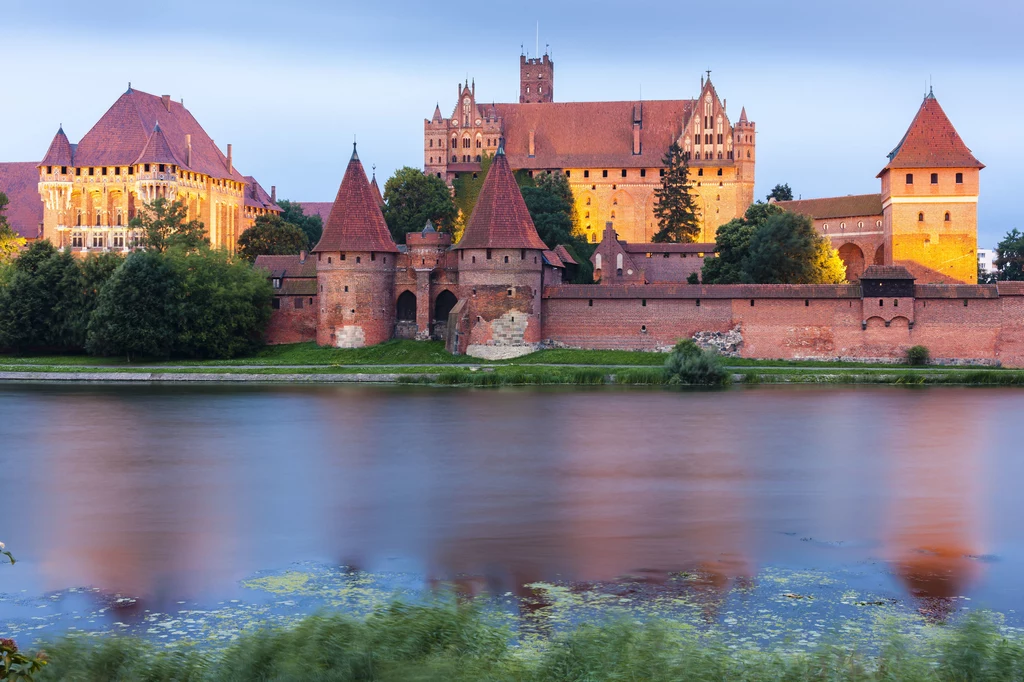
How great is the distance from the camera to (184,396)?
31.0 m

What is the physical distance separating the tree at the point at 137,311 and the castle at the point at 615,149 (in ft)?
112

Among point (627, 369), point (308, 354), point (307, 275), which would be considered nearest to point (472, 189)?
point (307, 275)

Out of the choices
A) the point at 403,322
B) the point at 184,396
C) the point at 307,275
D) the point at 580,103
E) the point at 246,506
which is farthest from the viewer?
the point at 580,103

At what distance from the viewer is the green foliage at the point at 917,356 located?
35938mm

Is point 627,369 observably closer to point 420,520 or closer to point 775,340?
point 775,340

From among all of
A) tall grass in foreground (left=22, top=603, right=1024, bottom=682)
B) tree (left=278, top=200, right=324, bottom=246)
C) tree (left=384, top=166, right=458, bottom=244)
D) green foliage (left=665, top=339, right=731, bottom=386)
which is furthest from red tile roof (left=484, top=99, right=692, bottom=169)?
tall grass in foreground (left=22, top=603, right=1024, bottom=682)

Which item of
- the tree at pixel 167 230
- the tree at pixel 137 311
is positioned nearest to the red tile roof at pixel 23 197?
the tree at pixel 167 230

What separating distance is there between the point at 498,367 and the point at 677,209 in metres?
30.1

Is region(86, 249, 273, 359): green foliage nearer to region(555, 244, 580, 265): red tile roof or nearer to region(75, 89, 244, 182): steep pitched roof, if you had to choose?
region(555, 244, 580, 265): red tile roof

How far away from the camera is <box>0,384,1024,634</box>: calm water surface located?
12047 millimetres

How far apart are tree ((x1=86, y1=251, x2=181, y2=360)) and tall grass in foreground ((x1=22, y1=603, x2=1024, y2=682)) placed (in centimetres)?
2999

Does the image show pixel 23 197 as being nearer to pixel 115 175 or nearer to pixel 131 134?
pixel 115 175

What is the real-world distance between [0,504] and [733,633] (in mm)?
11055

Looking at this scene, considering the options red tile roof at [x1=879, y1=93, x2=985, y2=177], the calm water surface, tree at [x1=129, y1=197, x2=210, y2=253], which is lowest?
the calm water surface
